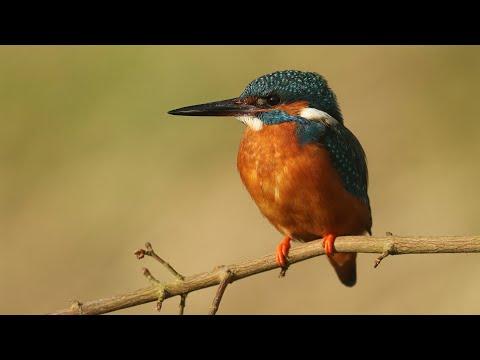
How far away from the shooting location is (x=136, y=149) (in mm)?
7000

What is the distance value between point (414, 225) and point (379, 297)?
27.6 inches

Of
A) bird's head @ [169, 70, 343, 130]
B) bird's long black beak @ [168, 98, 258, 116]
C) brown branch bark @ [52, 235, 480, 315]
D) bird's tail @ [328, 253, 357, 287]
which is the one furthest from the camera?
bird's tail @ [328, 253, 357, 287]

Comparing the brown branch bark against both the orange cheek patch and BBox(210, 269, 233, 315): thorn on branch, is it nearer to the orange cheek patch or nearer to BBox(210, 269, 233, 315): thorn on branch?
BBox(210, 269, 233, 315): thorn on branch

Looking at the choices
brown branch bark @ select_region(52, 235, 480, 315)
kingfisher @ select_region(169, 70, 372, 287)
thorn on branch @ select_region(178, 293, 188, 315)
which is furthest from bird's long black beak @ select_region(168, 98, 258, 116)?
thorn on branch @ select_region(178, 293, 188, 315)

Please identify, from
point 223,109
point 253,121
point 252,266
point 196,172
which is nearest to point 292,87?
point 253,121

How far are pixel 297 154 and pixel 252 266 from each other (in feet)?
2.98

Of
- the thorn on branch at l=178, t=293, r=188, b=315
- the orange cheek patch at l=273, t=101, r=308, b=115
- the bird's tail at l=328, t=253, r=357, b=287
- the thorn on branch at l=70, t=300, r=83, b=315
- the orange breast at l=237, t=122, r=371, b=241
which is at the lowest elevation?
the bird's tail at l=328, t=253, r=357, b=287

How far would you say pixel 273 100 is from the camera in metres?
4.40

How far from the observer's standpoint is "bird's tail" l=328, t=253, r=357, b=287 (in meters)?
5.12

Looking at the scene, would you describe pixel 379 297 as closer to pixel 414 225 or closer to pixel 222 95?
pixel 414 225

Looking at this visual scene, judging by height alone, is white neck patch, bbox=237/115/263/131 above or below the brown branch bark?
above

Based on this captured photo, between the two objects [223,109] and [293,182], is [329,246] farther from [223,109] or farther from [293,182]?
[223,109]
